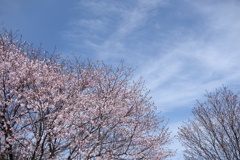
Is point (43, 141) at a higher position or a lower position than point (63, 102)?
lower

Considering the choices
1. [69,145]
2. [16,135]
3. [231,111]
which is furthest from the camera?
[231,111]

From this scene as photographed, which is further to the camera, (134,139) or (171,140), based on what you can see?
(171,140)

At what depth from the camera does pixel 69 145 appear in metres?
11.0

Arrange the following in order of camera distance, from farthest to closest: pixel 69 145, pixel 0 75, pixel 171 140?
pixel 171 140 < pixel 0 75 < pixel 69 145

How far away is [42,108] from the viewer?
10.6m

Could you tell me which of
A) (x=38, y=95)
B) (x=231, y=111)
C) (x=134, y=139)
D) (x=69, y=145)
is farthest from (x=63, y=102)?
(x=231, y=111)

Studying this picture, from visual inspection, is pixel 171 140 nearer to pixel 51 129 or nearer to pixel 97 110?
pixel 97 110

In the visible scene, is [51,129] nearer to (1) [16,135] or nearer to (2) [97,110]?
(1) [16,135]

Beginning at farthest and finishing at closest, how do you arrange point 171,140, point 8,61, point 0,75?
1. point 171,140
2. point 8,61
3. point 0,75

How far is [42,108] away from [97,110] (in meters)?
2.95

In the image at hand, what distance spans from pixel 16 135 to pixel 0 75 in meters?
3.54

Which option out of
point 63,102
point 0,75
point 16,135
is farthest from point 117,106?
point 0,75

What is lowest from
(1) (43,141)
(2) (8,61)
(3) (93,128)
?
(1) (43,141)

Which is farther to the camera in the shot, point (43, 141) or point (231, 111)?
point (231, 111)
